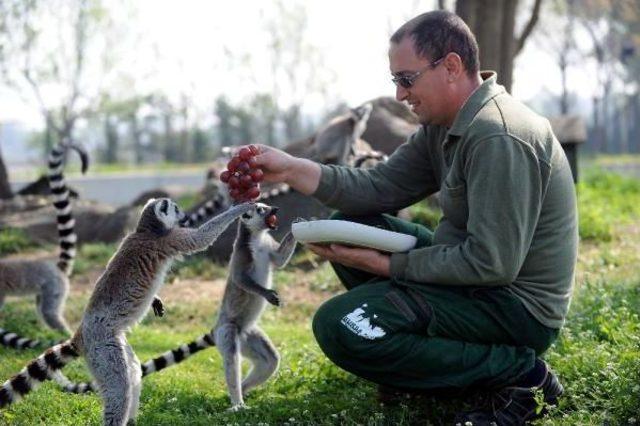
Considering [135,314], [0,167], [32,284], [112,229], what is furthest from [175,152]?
[135,314]

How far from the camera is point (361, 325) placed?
3.01 metres

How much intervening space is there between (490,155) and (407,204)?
3.33 ft

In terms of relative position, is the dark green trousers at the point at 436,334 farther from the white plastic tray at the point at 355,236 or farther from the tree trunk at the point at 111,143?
the tree trunk at the point at 111,143

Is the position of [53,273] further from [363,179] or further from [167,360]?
[363,179]

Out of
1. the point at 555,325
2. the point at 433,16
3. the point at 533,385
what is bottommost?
the point at 533,385

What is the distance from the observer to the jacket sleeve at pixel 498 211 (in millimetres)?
2814

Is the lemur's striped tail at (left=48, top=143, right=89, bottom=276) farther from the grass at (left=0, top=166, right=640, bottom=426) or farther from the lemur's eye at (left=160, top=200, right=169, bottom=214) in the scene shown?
the lemur's eye at (left=160, top=200, right=169, bottom=214)

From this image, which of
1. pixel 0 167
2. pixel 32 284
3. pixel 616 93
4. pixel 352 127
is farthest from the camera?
pixel 616 93

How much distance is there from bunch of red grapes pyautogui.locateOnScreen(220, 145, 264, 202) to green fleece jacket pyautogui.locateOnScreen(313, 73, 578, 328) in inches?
31.6

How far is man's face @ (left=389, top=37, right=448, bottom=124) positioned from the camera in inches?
120

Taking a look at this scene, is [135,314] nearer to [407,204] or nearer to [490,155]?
[407,204]

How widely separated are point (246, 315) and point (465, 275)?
1802 millimetres

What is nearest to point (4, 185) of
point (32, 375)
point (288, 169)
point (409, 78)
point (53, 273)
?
point (53, 273)

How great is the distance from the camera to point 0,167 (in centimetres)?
1192
